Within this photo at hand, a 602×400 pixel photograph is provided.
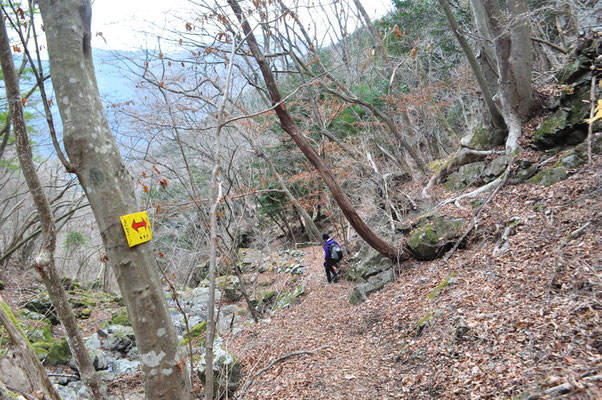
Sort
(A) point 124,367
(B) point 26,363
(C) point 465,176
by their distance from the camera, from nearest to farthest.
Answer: (B) point 26,363 → (A) point 124,367 → (C) point 465,176

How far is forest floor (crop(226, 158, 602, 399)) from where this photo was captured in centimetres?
267

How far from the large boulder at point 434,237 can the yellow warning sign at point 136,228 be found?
18.2ft

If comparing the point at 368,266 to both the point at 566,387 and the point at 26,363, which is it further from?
Result: the point at 26,363

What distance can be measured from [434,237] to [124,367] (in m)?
7.02

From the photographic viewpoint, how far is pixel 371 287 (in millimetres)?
6840

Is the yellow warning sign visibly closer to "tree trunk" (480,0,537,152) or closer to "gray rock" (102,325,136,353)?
"tree trunk" (480,0,537,152)

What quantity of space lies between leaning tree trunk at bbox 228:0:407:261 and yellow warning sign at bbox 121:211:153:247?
4255 mm

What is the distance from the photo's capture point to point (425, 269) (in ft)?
20.3

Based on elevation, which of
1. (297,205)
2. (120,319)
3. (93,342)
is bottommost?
(120,319)

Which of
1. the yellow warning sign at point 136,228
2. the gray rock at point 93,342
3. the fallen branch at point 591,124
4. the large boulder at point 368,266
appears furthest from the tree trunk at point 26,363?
the fallen branch at point 591,124

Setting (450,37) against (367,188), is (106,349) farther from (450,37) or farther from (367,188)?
(450,37)

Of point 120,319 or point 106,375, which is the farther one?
point 120,319

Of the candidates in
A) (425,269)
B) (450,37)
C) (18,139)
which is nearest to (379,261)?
(425,269)

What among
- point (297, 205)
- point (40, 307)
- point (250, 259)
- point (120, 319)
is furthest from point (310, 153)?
point (250, 259)
